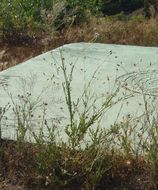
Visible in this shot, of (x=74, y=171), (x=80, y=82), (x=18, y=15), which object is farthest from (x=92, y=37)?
(x=74, y=171)

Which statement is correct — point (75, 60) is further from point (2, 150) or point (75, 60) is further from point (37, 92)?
point (2, 150)

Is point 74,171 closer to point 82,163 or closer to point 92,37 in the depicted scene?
point 82,163

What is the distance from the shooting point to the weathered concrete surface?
449cm

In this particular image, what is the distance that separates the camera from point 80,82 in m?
5.52

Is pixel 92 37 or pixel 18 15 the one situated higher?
pixel 18 15

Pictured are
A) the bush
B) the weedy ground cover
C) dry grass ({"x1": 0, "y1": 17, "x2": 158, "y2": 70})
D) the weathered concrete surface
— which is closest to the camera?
the weedy ground cover

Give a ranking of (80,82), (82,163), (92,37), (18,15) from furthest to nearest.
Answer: (18,15), (92,37), (80,82), (82,163)

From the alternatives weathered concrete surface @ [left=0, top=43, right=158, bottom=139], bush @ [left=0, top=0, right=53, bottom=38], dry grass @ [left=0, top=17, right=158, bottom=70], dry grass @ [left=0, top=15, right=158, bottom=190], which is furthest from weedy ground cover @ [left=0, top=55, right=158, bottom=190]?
bush @ [left=0, top=0, right=53, bottom=38]

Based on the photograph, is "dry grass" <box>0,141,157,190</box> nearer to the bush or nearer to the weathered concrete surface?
the weathered concrete surface

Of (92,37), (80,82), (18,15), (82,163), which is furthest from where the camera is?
(18,15)

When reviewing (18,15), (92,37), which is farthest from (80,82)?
(18,15)

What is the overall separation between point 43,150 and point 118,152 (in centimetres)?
44

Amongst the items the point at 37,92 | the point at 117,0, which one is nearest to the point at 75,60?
the point at 37,92

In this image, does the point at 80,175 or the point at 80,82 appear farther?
the point at 80,82
